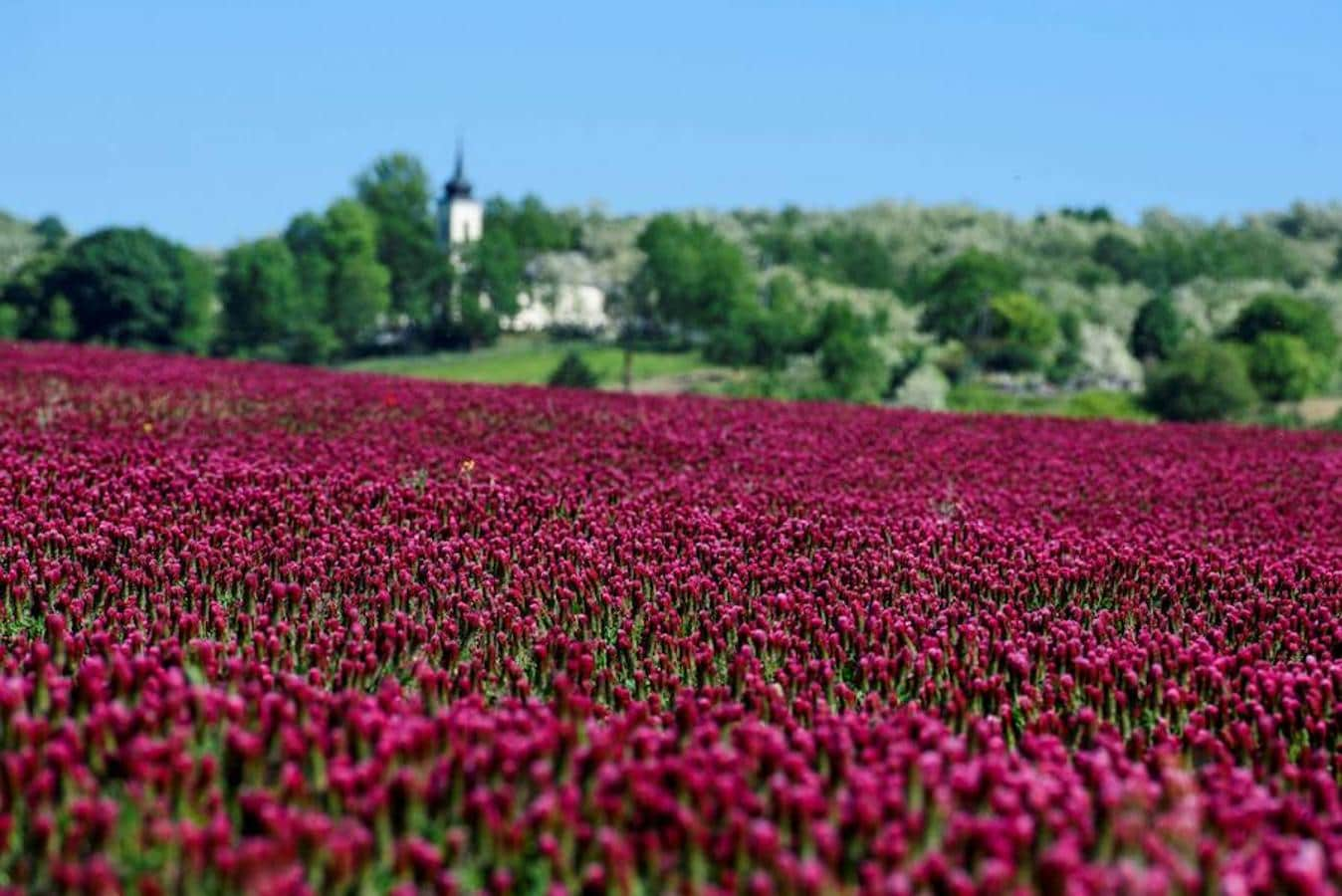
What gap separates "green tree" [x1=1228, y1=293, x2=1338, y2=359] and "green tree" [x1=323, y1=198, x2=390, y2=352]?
63536 mm

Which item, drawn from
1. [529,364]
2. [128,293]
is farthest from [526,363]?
[128,293]

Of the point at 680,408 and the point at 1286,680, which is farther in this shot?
the point at 680,408

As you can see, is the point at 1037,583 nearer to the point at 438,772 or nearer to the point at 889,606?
the point at 889,606

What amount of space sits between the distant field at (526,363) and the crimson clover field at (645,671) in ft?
221

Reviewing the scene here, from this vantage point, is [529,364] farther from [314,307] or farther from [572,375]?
[572,375]

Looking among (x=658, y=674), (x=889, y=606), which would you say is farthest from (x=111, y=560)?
(x=889, y=606)

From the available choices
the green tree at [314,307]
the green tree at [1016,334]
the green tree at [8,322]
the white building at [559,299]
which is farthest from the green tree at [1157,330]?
the green tree at [8,322]

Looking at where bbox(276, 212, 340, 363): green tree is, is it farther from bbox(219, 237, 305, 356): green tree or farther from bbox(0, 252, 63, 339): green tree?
bbox(0, 252, 63, 339): green tree

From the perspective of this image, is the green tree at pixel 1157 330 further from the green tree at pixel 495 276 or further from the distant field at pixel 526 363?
the green tree at pixel 495 276

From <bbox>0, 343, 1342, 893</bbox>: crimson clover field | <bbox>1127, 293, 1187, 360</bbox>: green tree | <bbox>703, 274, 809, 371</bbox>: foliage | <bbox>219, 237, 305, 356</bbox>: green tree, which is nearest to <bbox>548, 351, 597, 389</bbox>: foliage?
<bbox>703, 274, 809, 371</bbox>: foliage

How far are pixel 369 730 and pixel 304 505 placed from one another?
271 inches

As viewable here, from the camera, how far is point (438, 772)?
532 cm

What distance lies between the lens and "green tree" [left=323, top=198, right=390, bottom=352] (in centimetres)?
12188

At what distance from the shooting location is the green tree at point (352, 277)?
121875mm
